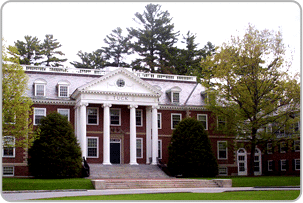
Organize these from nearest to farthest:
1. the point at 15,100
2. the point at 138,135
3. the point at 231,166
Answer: the point at 15,100, the point at 138,135, the point at 231,166

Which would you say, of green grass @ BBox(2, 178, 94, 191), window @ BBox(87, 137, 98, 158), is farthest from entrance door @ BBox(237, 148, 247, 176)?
green grass @ BBox(2, 178, 94, 191)

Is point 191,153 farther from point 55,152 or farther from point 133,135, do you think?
point 55,152

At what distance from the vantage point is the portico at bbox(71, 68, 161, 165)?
41.2 meters

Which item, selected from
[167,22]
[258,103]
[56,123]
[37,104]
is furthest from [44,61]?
[258,103]

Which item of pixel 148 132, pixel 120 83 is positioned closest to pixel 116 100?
pixel 120 83

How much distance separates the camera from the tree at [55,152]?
36031 mm

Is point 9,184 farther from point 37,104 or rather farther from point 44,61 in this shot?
point 44,61

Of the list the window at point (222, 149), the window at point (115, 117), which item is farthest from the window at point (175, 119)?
the window at point (115, 117)

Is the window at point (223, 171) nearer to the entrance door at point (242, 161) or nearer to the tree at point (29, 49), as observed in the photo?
the entrance door at point (242, 161)

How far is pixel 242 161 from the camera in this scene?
49406mm

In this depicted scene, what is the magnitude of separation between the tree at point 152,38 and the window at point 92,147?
21.4 meters

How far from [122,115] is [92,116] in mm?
2843

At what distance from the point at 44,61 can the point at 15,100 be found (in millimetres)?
35387

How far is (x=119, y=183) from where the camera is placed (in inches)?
1259
